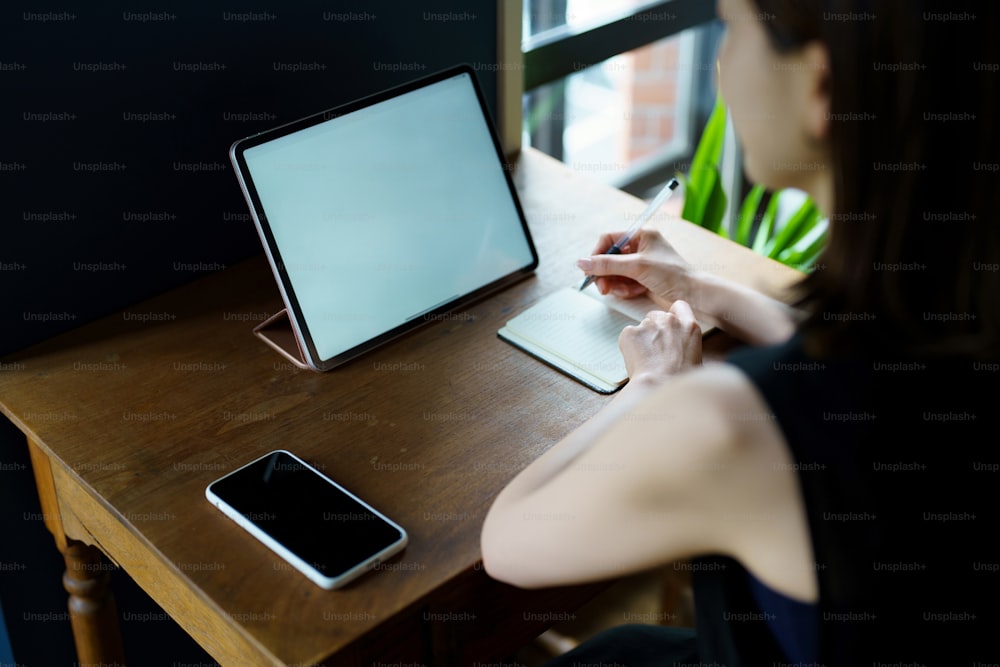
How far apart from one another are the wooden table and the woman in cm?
23

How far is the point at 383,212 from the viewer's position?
134 cm

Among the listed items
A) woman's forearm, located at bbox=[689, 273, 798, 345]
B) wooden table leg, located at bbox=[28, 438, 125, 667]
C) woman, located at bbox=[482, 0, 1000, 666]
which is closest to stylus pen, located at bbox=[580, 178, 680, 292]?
woman's forearm, located at bbox=[689, 273, 798, 345]

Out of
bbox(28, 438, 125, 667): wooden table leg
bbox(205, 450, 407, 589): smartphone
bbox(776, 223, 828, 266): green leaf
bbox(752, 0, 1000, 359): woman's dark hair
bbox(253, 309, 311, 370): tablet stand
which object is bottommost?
bbox(28, 438, 125, 667): wooden table leg

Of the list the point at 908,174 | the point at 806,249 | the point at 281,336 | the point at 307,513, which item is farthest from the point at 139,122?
the point at 806,249

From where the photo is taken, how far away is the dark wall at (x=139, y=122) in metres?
1.21

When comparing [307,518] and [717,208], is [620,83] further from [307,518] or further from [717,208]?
[307,518]

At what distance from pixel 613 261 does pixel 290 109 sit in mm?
495

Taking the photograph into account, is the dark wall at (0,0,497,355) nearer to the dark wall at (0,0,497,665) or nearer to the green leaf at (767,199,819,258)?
the dark wall at (0,0,497,665)

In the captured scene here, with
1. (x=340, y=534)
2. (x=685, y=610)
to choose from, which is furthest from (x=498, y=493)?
(x=685, y=610)

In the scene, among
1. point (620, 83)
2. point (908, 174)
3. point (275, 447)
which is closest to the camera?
point (908, 174)

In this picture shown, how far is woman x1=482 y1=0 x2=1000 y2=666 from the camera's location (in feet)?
2.45

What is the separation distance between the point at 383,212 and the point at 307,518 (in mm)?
450

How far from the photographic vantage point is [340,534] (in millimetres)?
1021

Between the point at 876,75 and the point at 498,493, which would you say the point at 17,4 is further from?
the point at 876,75
